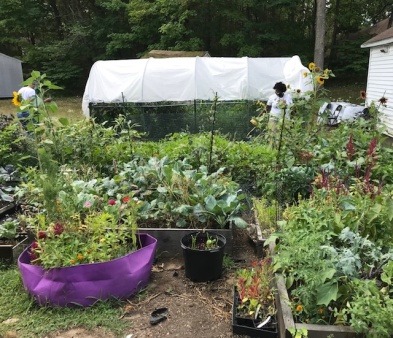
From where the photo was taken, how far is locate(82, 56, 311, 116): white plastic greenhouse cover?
11664 millimetres

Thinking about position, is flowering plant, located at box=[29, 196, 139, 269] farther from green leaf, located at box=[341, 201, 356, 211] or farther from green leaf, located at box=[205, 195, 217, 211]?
green leaf, located at box=[341, 201, 356, 211]

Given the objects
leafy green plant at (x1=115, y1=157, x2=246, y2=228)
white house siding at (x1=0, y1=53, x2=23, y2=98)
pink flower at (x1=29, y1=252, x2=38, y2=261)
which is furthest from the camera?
white house siding at (x1=0, y1=53, x2=23, y2=98)

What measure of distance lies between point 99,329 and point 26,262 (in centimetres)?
84

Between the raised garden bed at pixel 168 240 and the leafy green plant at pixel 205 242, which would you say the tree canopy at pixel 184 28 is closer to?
the raised garden bed at pixel 168 240

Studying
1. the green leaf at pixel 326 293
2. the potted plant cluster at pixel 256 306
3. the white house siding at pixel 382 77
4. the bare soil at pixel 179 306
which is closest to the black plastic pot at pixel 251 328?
the potted plant cluster at pixel 256 306

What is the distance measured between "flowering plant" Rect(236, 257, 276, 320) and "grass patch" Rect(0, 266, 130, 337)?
0.84m

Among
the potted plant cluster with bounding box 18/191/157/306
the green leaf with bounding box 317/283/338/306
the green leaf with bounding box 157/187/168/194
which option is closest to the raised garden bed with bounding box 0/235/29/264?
the potted plant cluster with bounding box 18/191/157/306

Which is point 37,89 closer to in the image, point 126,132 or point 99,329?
point 126,132

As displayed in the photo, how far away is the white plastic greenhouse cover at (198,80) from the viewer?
38.3 ft

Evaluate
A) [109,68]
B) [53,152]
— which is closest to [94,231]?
[53,152]

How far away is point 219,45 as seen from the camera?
79.2 ft

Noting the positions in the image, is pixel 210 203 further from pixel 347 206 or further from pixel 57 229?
pixel 57 229

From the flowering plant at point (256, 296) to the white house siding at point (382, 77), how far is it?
10.8 meters

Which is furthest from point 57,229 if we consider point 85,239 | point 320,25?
point 320,25
